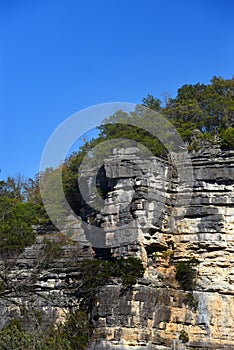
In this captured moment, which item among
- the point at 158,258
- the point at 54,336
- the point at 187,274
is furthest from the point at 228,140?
the point at 54,336

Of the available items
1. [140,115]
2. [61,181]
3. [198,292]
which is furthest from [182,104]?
[198,292]

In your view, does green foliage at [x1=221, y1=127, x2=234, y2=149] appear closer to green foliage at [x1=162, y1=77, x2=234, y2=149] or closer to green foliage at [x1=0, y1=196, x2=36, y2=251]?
green foliage at [x1=162, y1=77, x2=234, y2=149]

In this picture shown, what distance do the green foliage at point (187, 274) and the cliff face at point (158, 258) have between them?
205 millimetres

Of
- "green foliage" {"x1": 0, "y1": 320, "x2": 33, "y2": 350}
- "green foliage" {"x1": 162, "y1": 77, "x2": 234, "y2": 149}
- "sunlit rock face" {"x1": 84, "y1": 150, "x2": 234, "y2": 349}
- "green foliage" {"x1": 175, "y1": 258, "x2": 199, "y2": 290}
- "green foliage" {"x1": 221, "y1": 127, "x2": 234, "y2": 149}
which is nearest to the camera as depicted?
"green foliage" {"x1": 0, "y1": 320, "x2": 33, "y2": 350}

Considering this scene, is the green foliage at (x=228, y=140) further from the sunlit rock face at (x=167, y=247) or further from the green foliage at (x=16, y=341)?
the green foliage at (x=16, y=341)

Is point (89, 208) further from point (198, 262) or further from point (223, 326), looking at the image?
point (223, 326)

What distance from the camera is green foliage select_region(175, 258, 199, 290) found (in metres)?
30.2

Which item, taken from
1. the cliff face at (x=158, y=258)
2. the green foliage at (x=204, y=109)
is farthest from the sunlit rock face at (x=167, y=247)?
the green foliage at (x=204, y=109)

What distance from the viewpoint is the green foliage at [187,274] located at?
99.1ft

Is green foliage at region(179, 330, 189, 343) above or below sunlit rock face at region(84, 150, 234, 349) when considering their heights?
below

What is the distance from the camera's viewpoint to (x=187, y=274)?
1193 inches

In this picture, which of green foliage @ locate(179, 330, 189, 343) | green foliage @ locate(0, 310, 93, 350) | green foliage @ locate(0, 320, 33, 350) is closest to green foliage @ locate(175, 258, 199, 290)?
green foliage @ locate(179, 330, 189, 343)

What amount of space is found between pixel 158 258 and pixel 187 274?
1.38 m

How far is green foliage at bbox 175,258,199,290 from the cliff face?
0.20 m
